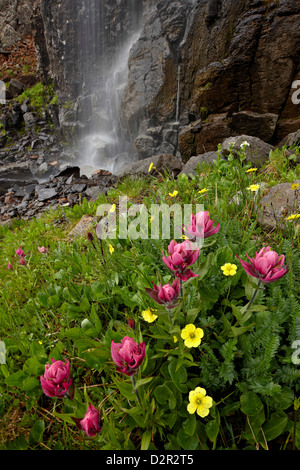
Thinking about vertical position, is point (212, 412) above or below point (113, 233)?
below

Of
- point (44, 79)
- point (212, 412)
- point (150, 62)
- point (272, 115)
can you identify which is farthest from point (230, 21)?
point (44, 79)

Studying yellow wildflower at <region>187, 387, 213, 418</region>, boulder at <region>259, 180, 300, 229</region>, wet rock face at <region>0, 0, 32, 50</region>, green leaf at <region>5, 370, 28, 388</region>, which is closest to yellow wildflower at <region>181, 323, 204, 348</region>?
yellow wildflower at <region>187, 387, 213, 418</region>

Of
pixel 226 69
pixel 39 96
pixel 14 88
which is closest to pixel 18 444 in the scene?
pixel 226 69

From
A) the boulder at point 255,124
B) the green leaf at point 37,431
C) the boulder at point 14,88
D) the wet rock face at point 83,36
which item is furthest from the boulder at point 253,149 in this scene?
the boulder at point 14,88

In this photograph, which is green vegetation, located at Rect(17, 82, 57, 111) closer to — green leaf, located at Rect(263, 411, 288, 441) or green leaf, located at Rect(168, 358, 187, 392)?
green leaf, located at Rect(168, 358, 187, 392)

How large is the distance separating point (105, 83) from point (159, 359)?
12138 millimetres

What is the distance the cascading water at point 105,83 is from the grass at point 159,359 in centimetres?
827

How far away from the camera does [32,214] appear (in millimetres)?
5965

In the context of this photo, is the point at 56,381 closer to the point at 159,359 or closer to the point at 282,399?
the point at 159,359

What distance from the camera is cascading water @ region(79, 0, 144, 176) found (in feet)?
32.3

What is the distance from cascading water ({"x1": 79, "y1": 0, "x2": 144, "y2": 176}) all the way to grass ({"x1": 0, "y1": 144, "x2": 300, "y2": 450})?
326 inches
